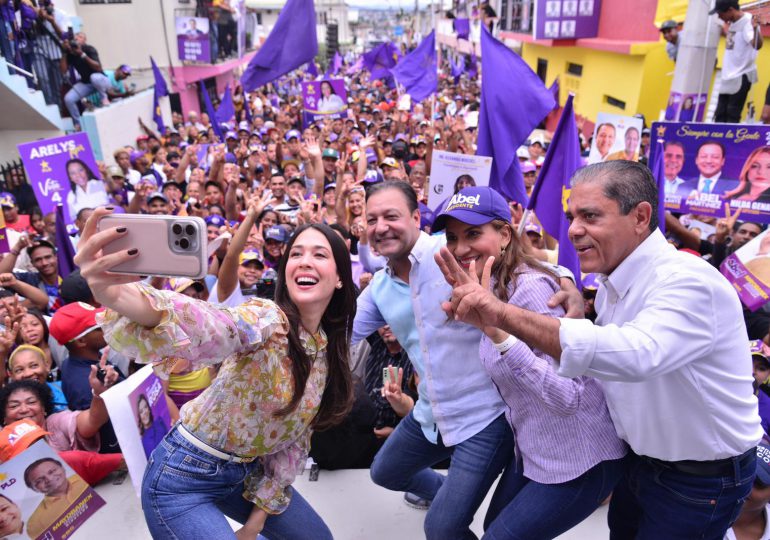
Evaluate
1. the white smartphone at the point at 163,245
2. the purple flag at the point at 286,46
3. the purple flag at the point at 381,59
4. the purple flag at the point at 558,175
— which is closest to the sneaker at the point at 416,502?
the purple flag at the point at 558,175

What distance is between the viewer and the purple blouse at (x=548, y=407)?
1.81 metres

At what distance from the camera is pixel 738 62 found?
693cm

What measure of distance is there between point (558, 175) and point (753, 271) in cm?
145

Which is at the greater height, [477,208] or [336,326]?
[477,208]

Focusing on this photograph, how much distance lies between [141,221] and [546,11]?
17.7 m

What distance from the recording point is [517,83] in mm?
4746

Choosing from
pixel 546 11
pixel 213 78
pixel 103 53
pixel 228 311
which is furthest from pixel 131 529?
pixel 213 78

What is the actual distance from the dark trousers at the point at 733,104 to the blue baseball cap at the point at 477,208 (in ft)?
20.8

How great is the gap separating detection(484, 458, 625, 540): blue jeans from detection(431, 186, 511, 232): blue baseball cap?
0.98 meters

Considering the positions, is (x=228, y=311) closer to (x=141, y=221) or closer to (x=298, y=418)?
(x=141, y=221)

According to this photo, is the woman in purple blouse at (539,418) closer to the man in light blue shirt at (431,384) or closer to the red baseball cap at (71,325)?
the man in light blue shirt at (431,384)

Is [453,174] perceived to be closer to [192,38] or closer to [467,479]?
[467,479]

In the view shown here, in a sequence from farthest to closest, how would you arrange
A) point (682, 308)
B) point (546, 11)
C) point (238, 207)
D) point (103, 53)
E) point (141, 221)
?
point (103, 53) < point (546, 11) < point (238, 207) < point (682, 308) < point (141, 221)

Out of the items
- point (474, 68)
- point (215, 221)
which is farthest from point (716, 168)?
point (474, 68)
